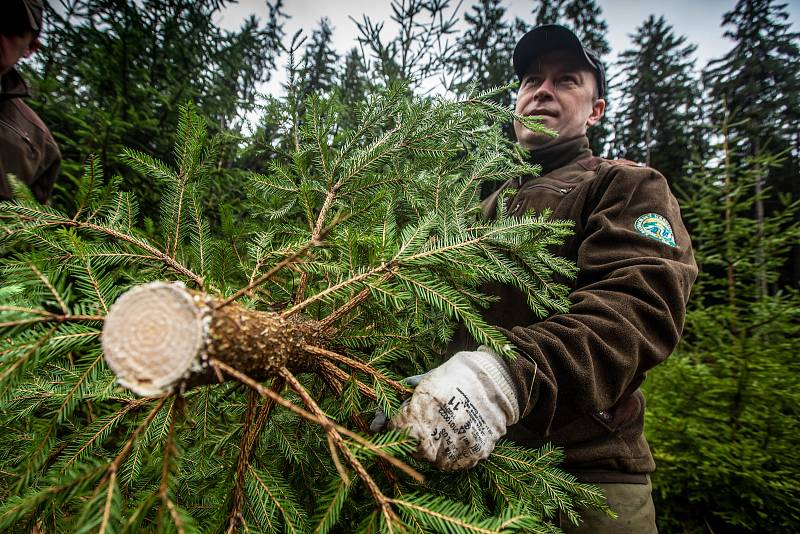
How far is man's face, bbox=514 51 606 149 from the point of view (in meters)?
2.37

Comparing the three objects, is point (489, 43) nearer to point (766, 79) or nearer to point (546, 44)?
point (546, 44)

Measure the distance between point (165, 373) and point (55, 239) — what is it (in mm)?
740

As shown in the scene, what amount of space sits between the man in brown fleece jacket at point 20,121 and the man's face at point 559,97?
11.4 ft

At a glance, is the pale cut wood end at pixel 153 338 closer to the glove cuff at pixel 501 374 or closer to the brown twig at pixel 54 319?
the brown twig at pixel 54 319

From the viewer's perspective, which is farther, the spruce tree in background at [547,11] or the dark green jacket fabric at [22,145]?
the spruce tree in background at [547,11]

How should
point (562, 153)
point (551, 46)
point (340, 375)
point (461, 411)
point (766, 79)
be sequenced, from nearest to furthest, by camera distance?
point (461, 411)
point (340, 375)
point (562, 153)
point (551, 46)
point (766, 79)

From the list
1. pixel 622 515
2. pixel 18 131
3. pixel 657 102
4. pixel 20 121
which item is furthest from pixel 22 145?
pixel 657 102

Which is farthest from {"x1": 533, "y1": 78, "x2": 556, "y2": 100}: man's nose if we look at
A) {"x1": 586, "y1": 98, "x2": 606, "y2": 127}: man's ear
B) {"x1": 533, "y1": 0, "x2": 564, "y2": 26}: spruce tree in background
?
{"x1": 533, "y1": 0, "x2": 564, "y2": 26}: spruce tree in background

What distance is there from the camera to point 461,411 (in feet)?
3.41

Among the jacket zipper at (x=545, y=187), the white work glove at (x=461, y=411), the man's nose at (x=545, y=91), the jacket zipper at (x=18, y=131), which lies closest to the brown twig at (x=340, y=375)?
the white work glove at (x=461, y=411)

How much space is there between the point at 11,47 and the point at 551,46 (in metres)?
3.79

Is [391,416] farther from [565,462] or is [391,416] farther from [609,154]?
[609,154]

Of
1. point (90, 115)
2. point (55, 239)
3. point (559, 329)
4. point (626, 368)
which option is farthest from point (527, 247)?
point (90, 115)

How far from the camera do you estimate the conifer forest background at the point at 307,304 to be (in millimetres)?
920
